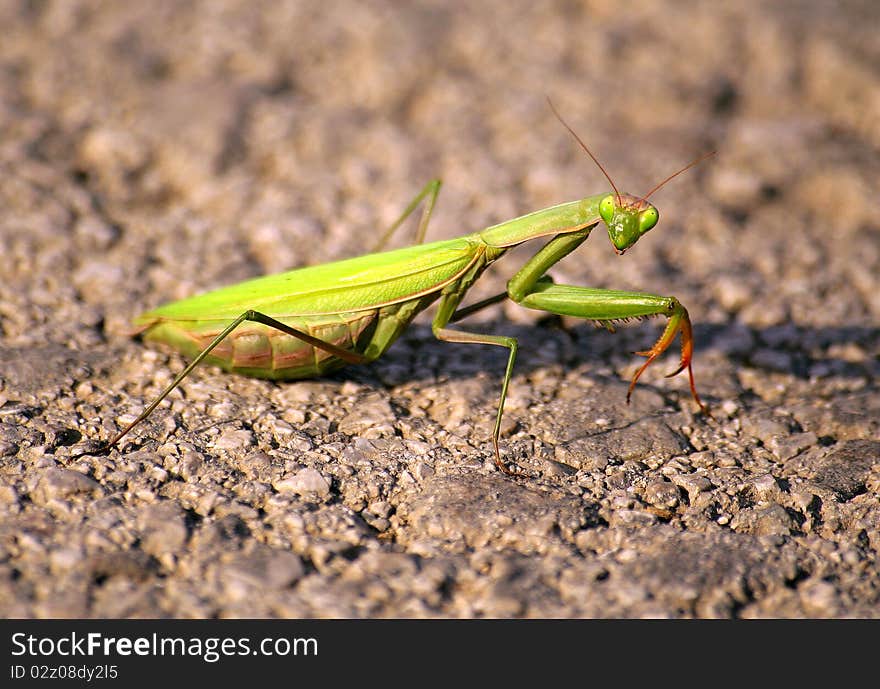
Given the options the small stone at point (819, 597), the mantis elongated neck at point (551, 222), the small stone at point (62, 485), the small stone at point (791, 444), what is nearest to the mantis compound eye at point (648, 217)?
the mantis elongated neck at point (551, 222)

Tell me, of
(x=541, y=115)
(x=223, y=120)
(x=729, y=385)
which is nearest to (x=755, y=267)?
(x=729, y=385)

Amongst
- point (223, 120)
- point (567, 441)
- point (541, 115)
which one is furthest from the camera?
point (541, 115)

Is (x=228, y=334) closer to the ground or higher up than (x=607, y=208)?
closer to the ground

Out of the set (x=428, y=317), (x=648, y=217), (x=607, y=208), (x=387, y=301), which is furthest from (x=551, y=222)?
(x=428, y=317)

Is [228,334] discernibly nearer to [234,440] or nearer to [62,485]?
[234,440]

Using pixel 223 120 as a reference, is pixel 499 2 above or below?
above

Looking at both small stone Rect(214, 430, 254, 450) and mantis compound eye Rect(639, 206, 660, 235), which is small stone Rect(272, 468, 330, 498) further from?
mantis compound eye Rect(639, 206, 660, 235)
